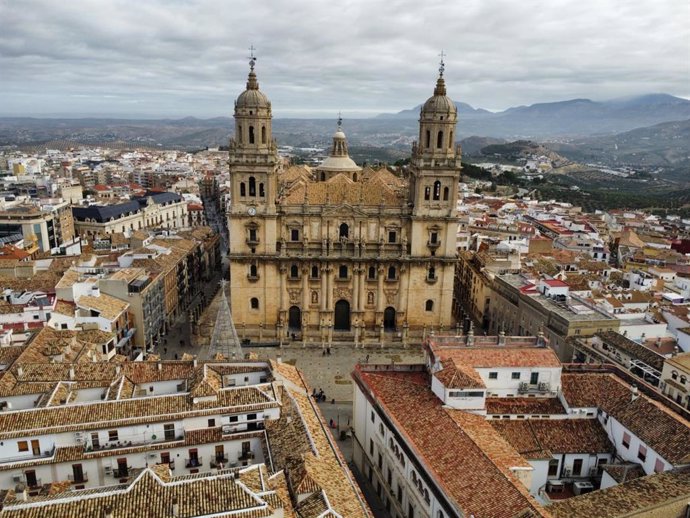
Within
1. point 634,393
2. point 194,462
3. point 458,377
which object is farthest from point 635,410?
point 194,462

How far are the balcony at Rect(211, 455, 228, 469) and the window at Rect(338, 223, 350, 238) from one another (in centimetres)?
3130

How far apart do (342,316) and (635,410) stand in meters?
32.7

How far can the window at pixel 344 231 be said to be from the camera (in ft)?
189

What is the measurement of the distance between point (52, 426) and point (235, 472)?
10584mm

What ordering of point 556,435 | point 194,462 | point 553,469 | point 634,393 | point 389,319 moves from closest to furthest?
point 194,462, point 553,469, point 556,435, point 634,393, point 389,319

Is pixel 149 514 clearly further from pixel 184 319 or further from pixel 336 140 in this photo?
pixel 336 140

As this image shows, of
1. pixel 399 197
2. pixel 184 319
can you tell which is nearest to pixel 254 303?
pixel 184 319

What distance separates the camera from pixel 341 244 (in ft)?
189

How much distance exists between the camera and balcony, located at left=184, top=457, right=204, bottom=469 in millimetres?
29469

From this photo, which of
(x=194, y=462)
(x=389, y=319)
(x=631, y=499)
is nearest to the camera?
(x=631, y=499)

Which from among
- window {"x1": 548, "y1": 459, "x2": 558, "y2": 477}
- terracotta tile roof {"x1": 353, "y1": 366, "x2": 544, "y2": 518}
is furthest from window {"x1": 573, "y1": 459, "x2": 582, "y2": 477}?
terracotta tile roof {"x1": 353, "y1": 366, "x2": 544, "y2": 518}

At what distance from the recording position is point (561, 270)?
66.7 meters

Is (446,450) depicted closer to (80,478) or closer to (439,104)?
(80,478)

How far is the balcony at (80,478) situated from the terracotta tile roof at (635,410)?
26.4 m
